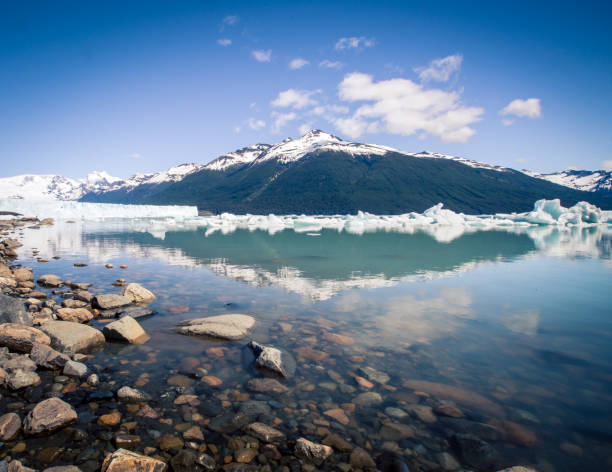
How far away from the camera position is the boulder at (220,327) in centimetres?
691

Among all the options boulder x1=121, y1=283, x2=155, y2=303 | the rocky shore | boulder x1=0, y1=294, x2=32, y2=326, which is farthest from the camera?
boulder x1=121, y1=283, x2=155, y2=303

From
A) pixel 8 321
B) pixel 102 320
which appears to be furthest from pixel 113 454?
pixel 102 320

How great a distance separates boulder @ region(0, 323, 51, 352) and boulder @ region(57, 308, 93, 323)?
1746 mm

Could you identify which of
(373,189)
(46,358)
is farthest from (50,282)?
(373,189)

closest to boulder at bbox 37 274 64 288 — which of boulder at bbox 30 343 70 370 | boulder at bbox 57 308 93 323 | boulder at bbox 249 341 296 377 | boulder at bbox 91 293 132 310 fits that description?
boulder at bbox 91 293 132 310

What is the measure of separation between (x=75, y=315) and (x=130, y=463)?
218 inches

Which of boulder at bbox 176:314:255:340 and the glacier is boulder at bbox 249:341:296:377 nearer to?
boulder at bbox 176:314:255:340

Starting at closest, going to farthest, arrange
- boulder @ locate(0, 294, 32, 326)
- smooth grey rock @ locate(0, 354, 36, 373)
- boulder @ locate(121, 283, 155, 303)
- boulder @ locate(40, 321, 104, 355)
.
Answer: smooth grey rock @ locate(0, 354, 36, 373)
boulder @ locate(40, 321, 104, 355)
boulder @ locate(0, 294, 32, 326)
boulder @ locate(121, 283, 155, 303)

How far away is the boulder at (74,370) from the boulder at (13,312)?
6.31 ft

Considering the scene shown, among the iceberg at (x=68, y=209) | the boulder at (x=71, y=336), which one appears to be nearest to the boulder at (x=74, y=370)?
the boulder at (x=71, y=336)

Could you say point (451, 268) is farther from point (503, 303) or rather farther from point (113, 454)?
point (113, 454)

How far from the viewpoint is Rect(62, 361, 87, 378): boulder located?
5.01 meters

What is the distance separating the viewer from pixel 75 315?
24.5 feet

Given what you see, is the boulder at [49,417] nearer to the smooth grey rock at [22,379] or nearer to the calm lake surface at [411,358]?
the calm lake surface at [411,358]
